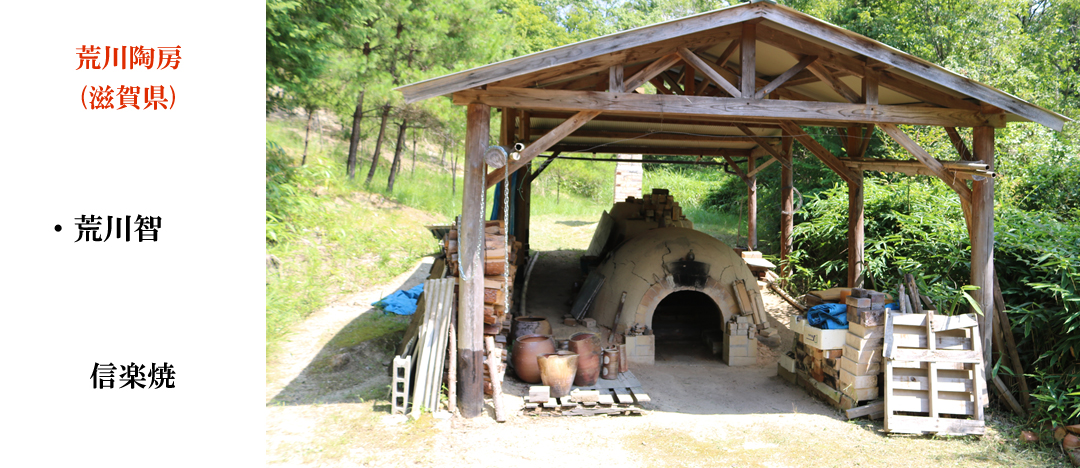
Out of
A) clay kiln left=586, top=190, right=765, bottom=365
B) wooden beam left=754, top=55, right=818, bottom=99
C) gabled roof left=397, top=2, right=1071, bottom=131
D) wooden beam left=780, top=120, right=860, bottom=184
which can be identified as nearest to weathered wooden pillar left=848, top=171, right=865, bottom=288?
wooden beam left=780, top=120, right=860, bottom=184

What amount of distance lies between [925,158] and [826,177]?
725cm

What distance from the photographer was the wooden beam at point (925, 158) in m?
5.50

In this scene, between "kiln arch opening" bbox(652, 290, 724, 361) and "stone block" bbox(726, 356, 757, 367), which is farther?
"kiln arch opening" bbox(652, 290, 724, 361)

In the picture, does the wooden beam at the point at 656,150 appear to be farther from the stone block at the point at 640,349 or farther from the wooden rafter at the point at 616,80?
the wooden rafter at the point at 616,80

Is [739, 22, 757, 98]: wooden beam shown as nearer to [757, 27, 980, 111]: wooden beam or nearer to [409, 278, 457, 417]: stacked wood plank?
[757, 27, 980, 111]: wooden beam

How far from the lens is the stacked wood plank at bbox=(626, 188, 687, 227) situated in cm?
1030

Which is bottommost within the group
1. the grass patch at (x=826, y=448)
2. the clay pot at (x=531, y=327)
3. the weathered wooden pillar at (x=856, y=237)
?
the grass patch at (x=826, y=448)

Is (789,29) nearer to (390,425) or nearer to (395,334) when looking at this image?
(390,425)

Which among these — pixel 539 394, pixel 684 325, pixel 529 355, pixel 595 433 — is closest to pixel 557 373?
pixel 539 394

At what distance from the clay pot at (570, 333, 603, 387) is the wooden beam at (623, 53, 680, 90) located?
101 inches

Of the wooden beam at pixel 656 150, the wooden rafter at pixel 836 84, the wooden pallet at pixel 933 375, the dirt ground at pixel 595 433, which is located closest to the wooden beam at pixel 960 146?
the wooden rafter at pixel 836 84

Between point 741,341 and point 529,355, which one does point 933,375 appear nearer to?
point 741,341

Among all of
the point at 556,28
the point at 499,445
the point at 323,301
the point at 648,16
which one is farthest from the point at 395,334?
the point at 648,16

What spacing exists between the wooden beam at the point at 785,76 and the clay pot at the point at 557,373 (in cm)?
302
